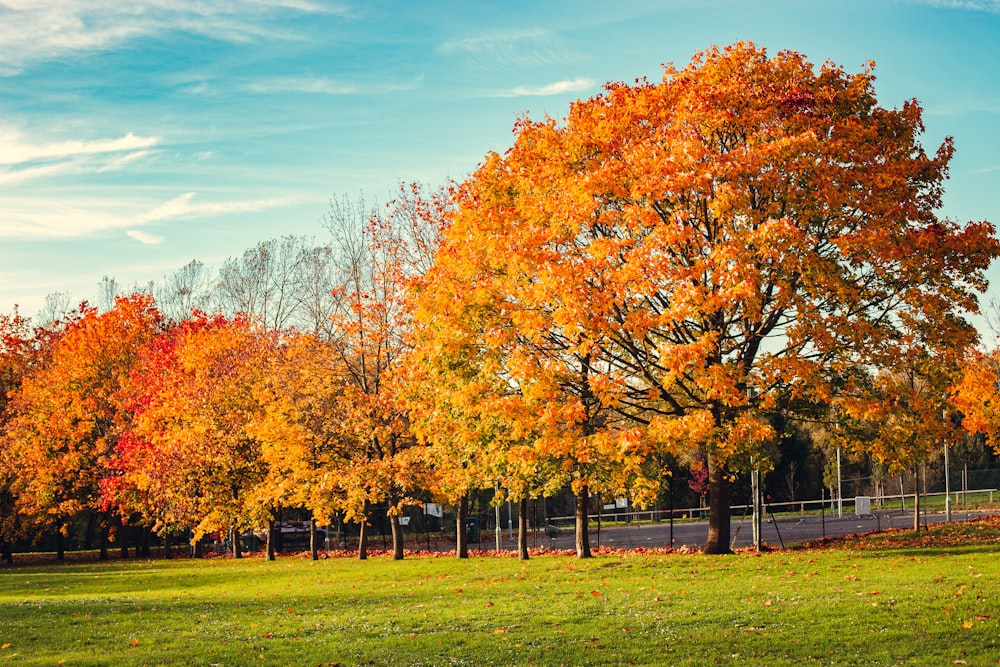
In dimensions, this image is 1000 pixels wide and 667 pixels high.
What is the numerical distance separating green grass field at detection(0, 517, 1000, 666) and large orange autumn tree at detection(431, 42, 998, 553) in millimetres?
3525

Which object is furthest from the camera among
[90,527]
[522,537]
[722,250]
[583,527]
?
[90,527]

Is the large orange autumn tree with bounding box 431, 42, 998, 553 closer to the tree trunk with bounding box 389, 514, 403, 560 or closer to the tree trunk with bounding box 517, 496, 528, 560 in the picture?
the tree trunk with bounding box 517, 496, 528, 560

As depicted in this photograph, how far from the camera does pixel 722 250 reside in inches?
785

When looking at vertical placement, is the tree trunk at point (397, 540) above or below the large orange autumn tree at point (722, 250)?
below

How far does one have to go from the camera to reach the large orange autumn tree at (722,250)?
67.6 ft

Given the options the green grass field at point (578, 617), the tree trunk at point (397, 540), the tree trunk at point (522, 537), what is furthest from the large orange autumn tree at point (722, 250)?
the tree trunk at point (397, 540)

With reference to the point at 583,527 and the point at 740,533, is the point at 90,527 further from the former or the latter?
the point at 583,527

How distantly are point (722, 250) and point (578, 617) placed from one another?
9.10 m

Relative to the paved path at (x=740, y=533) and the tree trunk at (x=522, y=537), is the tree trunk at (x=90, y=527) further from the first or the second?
the tree trunk at (x=522, y=537)

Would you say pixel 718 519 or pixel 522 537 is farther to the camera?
pixel 522 537

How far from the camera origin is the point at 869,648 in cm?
1072

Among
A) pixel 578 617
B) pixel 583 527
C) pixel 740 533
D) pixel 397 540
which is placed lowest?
pixel 740 533

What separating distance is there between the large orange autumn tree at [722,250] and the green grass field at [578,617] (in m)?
3.53

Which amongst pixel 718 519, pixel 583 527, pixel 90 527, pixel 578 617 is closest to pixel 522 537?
pixel 583 527
